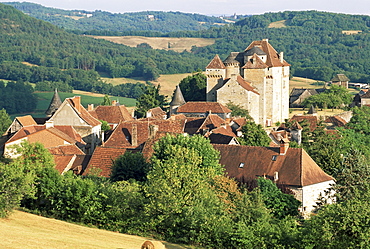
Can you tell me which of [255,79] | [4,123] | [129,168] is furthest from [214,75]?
[129,168]

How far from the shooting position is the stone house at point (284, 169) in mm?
40062

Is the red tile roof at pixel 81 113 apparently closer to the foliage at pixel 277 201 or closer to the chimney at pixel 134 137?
the chimney at pixel 134 137

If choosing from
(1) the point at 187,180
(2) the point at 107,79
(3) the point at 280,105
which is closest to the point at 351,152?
(1) the point at 187,180

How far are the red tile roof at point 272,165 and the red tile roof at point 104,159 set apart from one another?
24.0ft

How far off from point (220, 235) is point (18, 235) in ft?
30.1

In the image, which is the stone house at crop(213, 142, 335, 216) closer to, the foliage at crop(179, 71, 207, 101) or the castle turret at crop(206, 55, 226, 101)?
the castle turret at crop(206, 55, 226, 101)

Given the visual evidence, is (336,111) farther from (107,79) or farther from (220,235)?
(107,79)

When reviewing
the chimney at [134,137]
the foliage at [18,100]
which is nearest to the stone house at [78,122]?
the chimney at [134,137]

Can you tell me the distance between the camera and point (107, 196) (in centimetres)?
3400

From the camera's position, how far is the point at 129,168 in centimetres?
4047

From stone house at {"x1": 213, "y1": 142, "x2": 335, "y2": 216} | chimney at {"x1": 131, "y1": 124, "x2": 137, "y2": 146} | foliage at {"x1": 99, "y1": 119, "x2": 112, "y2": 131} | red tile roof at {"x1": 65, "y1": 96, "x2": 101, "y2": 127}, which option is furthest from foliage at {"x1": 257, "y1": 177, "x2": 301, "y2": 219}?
foliage at {"x1": 99, "y1": 119, "x2": 112, "y2": 131}

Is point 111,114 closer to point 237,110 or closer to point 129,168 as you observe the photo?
point 237,110

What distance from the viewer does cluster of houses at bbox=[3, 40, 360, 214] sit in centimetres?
4144

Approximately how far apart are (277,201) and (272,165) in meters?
4.09
